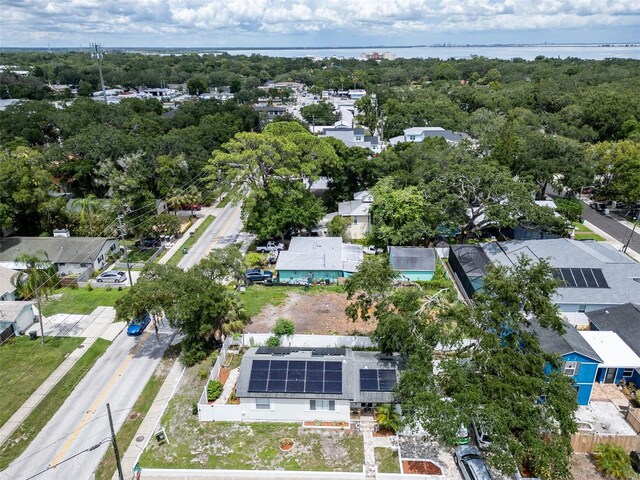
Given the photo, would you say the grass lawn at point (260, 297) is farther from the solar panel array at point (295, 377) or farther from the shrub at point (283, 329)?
the solar panel array at point (295, 377)

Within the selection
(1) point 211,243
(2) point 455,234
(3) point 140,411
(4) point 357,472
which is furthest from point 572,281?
(1) point 211,243

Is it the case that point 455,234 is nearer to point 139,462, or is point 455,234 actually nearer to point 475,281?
point 475,281

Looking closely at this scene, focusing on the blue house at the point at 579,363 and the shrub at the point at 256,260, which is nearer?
the blue house at the point at 579,363

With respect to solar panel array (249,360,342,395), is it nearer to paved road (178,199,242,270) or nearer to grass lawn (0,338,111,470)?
grass lawn (0,338,111,470)

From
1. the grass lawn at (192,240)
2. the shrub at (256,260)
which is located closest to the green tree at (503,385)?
the shrub at (256,260)

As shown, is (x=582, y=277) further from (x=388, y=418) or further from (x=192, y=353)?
(x=192, y=353)

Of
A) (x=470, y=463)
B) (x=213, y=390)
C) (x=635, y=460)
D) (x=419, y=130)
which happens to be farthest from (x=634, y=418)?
(x=419, y=130)
